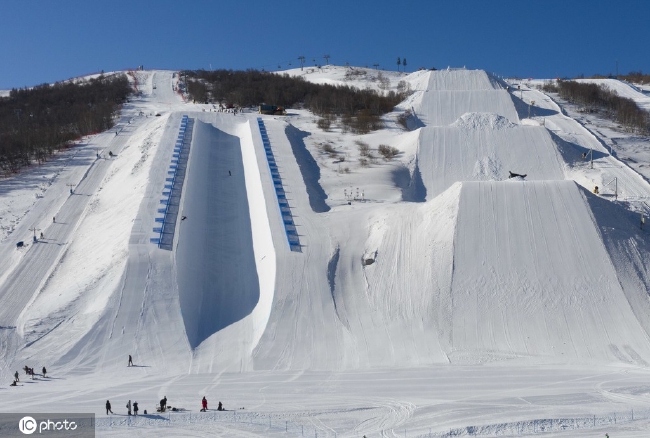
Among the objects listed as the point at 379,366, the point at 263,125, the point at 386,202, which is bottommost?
the point at 379,366

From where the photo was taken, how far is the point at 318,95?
177ft

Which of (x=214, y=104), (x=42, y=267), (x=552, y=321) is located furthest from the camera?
(x=214, y=104)

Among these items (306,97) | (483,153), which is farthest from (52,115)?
(483,153)

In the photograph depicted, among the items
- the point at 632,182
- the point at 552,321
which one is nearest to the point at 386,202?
the point at 552,321

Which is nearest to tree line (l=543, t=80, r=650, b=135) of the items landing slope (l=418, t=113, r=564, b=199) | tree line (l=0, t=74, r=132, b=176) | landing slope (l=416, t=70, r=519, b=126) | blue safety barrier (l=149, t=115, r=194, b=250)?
landing slope (l=416, t=70, r=519, b=126)

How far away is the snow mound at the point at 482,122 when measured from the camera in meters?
40.8

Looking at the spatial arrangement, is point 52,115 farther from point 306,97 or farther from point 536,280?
point 536,280

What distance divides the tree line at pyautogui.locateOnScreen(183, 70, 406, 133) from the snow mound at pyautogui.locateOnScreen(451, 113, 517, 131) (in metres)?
5.98

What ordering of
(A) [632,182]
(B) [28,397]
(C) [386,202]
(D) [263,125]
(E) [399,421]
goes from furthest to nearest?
(D) [263,125], (A) [632,182], (C) [386,202], (B) [28,397], (E) [399,421]

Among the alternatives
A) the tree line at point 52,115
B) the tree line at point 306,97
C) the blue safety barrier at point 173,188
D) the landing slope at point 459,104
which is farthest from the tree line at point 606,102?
the tree line at point 52,115

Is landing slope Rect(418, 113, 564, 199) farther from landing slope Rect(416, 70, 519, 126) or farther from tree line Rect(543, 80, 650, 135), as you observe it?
tree line Rect(543, 80, 650, 135)

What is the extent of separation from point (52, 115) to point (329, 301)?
36.4 m

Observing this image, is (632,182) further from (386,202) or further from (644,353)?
(644,353)

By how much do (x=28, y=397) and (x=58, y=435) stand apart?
3.09 m
